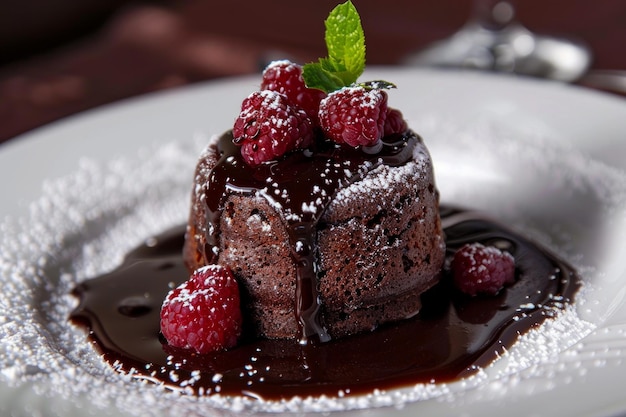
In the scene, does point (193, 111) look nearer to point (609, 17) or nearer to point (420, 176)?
Answer: point (420, 176)

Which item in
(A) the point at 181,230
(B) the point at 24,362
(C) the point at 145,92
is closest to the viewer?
(B) the point at 24,362

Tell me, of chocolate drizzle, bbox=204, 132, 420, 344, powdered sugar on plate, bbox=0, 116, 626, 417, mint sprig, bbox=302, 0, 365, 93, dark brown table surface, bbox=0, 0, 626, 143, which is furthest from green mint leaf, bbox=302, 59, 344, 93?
dark brown table surface, bbox=0, 0, 626, 143

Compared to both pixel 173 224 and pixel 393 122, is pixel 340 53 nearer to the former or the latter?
pixel 393 122

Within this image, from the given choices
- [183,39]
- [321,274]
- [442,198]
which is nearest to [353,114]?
[321,274]

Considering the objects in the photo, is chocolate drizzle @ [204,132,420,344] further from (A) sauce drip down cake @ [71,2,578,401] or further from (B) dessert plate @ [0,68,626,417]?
(B) dessert plate @ [0,68,626,417]

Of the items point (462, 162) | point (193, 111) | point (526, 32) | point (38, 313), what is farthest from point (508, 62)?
point (38, 313)
